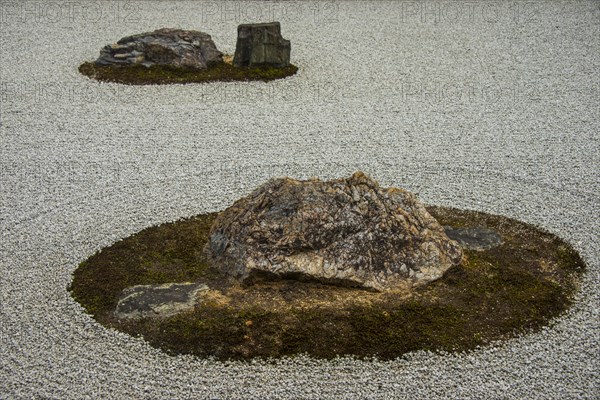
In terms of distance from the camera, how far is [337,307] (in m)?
6.66

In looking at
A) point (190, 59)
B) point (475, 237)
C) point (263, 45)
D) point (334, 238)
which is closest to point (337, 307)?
point (334, 238)

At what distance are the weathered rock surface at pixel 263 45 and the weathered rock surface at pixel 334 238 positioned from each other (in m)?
6.96

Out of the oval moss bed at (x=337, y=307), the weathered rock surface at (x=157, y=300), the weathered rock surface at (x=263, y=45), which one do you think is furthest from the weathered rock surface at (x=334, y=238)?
the weathered rock surface at (x=263, y=45)

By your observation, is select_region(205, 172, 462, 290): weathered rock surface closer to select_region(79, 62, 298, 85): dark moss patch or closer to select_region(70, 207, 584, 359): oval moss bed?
select_region(70, 207, 584, 359): oval moss bed

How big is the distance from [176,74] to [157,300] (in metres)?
7.57

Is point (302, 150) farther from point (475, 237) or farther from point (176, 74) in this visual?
point (176, 74)

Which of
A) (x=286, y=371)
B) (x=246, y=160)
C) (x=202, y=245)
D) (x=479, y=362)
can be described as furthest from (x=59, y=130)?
(x=479, y=362)

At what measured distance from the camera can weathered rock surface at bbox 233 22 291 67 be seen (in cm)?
1366

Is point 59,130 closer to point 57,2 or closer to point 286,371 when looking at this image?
point 286,371

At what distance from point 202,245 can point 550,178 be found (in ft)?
14.9

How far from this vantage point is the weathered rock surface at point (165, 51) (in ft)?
45.5

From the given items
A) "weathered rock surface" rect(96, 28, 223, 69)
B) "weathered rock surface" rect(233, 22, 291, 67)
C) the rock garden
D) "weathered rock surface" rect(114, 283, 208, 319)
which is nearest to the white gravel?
"weathered rock surface" rect(114, 283, 208, 319)

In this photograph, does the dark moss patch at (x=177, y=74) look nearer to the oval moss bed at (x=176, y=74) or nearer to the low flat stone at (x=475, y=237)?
the oval moss bed at (x=176, y=74)

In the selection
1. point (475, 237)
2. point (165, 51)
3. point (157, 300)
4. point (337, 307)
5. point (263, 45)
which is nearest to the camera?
point (337, 307)
